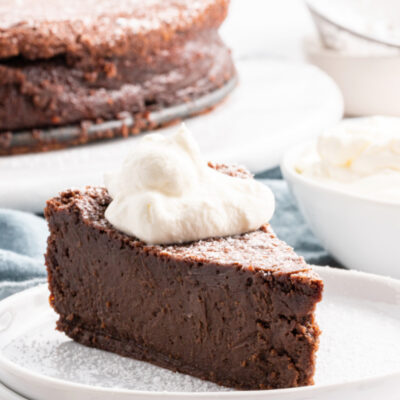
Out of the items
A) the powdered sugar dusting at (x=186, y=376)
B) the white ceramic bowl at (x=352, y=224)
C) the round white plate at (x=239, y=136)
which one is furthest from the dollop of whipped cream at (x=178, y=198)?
the round white plate at (x=239, y=136)

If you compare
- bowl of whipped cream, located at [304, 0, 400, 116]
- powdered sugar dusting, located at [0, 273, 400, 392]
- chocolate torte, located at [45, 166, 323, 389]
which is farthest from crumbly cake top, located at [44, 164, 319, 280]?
bowl of whipped cream, located at [304, 0, 400, 116]

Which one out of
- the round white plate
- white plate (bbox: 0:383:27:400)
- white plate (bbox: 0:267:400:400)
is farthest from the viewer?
the round white plate

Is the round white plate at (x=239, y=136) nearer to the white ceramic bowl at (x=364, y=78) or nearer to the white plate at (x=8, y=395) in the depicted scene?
the white ceramic bowl at (x=364, y=78)

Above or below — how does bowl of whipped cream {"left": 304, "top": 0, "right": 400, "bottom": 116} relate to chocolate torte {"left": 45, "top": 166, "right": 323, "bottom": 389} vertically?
below

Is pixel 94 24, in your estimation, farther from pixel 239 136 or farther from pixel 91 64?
pixel 239 136

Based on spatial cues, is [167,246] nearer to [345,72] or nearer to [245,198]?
[245,198]

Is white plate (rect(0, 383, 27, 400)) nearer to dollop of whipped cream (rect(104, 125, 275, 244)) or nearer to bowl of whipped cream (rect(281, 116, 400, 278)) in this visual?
dollop of whipped cream (rect(104, 125, 275, 244))
